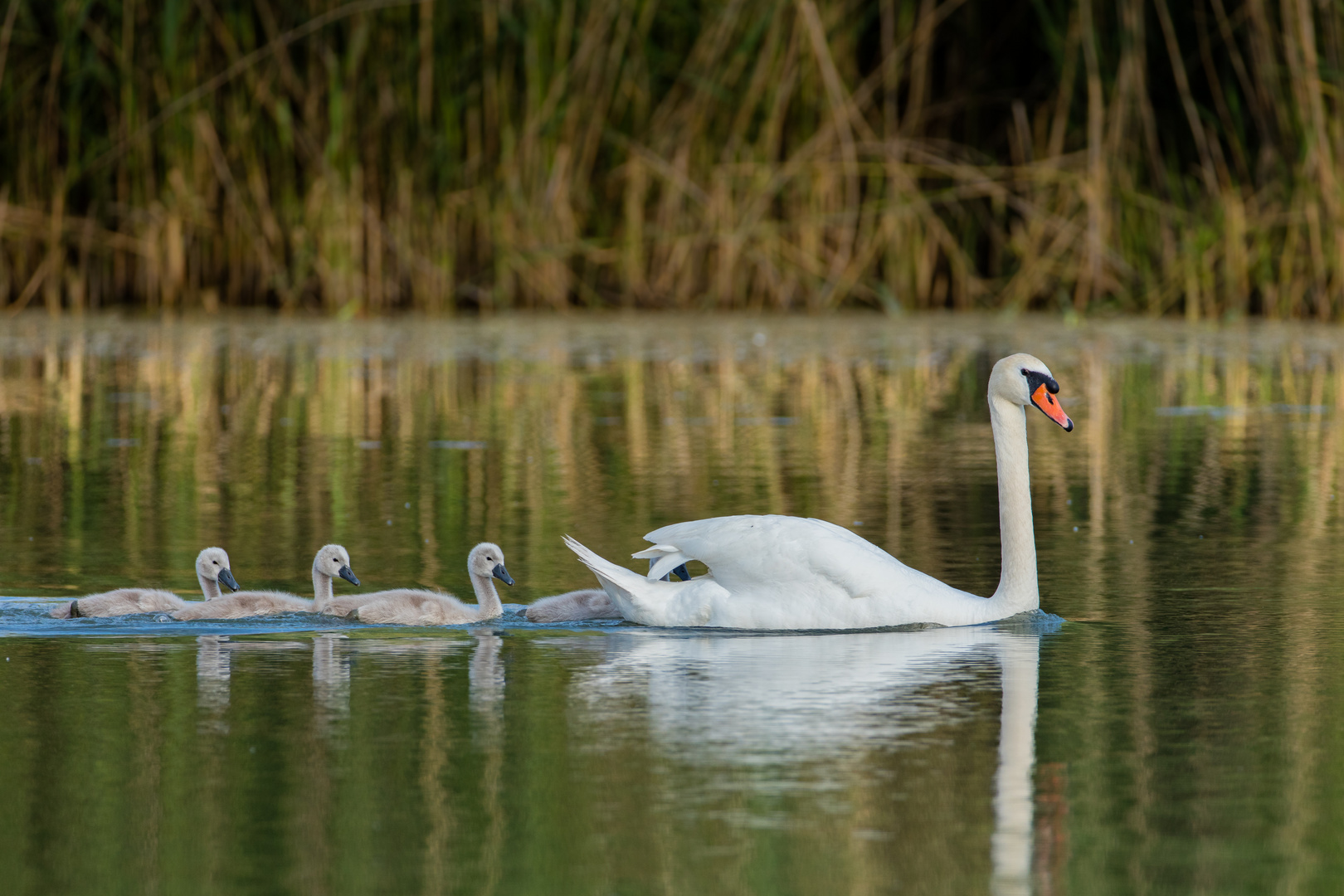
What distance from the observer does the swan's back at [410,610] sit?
5738 millimetres

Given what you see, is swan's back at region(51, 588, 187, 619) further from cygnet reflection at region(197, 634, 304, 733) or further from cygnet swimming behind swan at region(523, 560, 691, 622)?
cygnet swimming behind swan at region(523, 560, 691, 622)

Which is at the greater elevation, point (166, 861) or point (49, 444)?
point (49, 444)

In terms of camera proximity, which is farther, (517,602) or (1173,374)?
(1173,374)

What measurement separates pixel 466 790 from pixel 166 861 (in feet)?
2.02

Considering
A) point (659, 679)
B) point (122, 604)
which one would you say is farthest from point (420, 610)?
point (659, 679)

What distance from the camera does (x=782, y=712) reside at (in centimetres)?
461

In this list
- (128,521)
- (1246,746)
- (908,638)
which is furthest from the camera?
(128,521)

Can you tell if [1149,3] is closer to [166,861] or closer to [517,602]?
[517,602]

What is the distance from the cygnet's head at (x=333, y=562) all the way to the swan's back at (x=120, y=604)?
0.37 m

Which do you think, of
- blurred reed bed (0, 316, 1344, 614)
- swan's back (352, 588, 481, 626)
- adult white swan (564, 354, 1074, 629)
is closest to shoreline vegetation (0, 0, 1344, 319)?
blurred reed bed (0, 316, 1344, 614)

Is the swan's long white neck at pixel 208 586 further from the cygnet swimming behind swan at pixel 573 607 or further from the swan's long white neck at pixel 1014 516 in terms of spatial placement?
the swan's long white neck at pixel 1014 516

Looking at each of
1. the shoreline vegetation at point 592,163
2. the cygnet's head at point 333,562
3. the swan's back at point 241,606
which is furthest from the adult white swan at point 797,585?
the shoreline vegetation at point 592,163

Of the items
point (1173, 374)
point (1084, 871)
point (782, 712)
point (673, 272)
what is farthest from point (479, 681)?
point (673, 272)

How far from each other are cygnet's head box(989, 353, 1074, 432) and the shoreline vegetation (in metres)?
9.79
